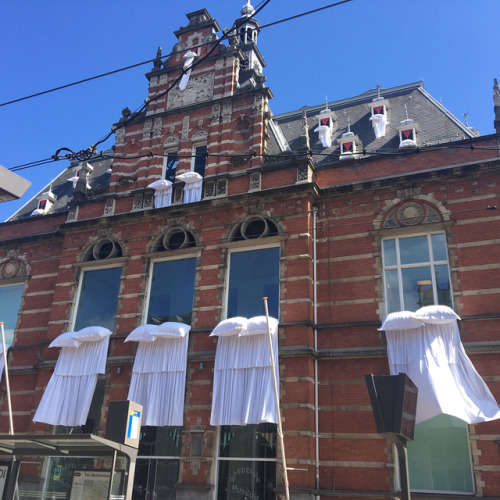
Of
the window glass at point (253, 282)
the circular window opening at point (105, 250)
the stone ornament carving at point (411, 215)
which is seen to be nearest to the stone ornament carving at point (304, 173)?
the window glass at point (253, 282)

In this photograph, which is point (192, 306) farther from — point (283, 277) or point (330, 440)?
point (330, 440)

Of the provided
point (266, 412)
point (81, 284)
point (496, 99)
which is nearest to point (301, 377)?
point (266, 412)

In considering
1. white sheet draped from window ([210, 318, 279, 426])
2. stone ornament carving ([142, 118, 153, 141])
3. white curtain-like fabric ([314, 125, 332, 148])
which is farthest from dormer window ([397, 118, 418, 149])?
stone ornament carving ([142, 118, 153, 141])

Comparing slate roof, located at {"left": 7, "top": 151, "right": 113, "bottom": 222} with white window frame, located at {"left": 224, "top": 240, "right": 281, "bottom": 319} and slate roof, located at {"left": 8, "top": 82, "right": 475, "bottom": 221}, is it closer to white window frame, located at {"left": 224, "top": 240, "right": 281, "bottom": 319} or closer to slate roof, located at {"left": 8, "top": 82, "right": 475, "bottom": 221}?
slate roof, located at {"left": 8, "top": 82, "right": 475, "bottom": 221}

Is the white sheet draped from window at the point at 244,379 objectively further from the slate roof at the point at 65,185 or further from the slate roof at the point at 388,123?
the slate roof at the point at 65,185

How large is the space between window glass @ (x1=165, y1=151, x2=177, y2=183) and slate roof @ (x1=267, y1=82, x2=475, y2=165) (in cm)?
375

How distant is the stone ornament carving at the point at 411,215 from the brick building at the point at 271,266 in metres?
0.05

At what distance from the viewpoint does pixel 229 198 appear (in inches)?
733

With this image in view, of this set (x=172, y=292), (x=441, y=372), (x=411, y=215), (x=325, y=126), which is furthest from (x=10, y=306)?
(x=441, y=372)

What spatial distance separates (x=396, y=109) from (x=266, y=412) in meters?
13.6

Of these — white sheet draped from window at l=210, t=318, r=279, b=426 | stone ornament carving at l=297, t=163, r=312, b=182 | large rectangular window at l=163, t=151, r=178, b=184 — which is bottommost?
white sheet draped from window at l=210, t=318, r=279, b=426

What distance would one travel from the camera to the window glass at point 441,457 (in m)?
13.5

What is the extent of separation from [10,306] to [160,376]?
865cm

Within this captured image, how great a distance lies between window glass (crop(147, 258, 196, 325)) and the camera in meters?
17.9
